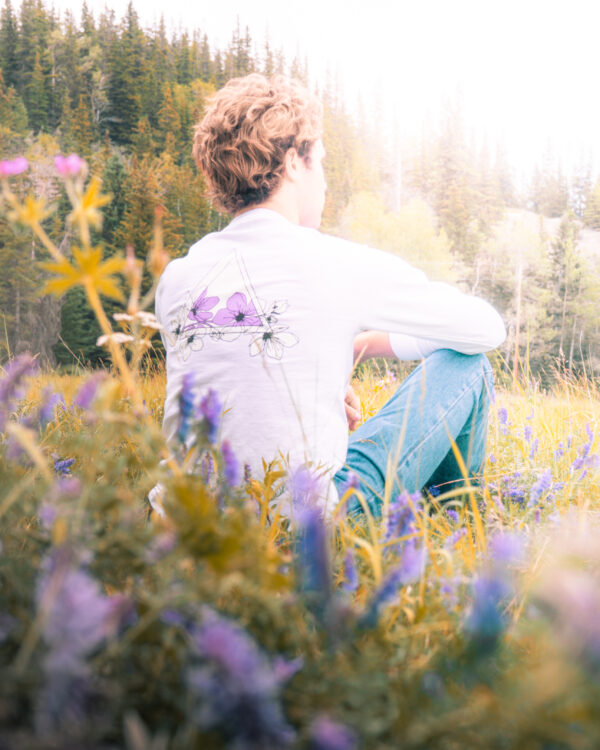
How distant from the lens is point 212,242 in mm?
1601

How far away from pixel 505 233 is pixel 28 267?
30570 mm

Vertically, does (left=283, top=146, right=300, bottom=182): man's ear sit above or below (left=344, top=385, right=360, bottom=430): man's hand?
above

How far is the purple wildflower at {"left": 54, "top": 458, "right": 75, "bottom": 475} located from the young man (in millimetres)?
275

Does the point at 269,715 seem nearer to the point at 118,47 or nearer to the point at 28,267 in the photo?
the point at 28,267

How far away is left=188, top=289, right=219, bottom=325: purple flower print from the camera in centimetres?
151

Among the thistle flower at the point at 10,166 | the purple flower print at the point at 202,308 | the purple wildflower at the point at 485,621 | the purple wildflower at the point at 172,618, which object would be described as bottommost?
the purple flower print at the point at 202,308

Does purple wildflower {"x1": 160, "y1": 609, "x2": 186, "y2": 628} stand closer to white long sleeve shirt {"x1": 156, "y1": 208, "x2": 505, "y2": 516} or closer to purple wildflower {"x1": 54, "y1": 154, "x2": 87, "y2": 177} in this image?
purple wildflower {"x1": 54, "y1": 154, "x2": 87, "y2": 177}

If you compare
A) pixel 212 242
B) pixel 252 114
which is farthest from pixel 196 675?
pixel 252 114

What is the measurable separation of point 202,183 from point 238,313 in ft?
58.8

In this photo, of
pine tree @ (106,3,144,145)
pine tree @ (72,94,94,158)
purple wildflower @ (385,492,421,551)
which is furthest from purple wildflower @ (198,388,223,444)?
pine tree @ (106,3,144,145)

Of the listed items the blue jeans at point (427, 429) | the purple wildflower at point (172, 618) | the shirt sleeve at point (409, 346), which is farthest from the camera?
the shirt sleeve at point (409, 346)

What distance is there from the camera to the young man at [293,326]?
1469mm

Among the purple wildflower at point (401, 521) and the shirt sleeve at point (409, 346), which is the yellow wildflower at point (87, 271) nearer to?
the purple wildflower at point (401, 521)

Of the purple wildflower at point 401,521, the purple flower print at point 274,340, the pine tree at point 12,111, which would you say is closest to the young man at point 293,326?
the purple flower print at point 274,340
